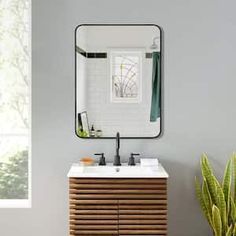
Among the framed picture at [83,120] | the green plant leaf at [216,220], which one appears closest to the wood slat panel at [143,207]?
the green plant leaf at [216,220]

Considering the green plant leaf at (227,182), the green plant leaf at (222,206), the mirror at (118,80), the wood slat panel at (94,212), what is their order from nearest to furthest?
1. the wood slat panel at (94,212)
2. the green plant leaf at (222,206)
3. the green plant leaf at (227,182)
4. the mirror at (118,80)

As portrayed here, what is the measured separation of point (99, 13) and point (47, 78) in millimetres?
619

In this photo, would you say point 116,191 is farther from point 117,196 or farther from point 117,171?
point 117,171

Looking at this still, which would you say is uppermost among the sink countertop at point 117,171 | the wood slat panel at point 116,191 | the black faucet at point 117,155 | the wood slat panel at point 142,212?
the black faucet at point 117,155

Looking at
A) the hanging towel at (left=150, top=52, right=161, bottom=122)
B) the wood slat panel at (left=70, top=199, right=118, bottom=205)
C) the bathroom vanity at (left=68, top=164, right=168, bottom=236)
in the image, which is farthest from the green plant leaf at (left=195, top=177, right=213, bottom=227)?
the wood slat panel at (left=70, top=199, right=118, bottom=205)

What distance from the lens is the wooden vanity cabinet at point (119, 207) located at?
116 inches

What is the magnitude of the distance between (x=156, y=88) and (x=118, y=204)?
3.08 ft

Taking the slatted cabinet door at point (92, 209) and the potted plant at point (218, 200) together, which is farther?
the potted plant at point (218, 200)

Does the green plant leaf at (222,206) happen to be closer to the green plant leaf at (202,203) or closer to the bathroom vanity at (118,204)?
the green plant leaf at (202,203)

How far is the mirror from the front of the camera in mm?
3381

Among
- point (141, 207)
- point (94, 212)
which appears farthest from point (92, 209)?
point (141, 207)

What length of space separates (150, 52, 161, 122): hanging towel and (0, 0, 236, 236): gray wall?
0.20 feet

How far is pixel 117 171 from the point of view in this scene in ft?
10.3

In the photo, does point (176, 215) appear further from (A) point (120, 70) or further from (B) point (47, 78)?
(B) point (47, 78)
